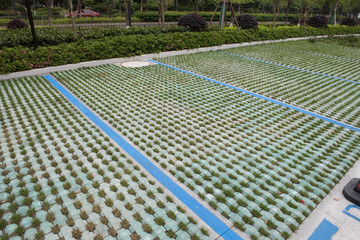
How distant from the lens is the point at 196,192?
11.6ft

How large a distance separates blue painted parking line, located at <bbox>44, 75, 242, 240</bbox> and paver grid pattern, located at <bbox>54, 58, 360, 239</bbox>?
15 cm

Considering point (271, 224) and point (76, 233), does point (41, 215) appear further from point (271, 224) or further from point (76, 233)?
point (271, 224)

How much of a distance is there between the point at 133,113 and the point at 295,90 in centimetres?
568

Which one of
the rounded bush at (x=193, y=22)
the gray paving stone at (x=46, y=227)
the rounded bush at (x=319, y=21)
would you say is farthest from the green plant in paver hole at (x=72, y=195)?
the rounded bush at (x=319, y=21)

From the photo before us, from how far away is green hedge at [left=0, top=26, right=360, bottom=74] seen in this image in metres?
7.81

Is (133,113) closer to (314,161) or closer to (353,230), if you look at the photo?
(314,161)

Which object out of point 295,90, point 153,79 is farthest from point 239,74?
point 153,79

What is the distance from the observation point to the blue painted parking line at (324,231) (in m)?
2.93

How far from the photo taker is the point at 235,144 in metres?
4.80

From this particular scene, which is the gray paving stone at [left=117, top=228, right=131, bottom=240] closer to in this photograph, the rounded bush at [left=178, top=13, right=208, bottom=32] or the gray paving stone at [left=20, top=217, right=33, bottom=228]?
the gray paving stone at [left=20, top=217, right=33, bottom=228]

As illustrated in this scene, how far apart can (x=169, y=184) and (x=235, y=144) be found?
1.80 meters

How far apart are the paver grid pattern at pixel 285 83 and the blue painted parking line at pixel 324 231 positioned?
13.1ft

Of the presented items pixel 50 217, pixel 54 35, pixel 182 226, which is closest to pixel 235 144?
pixel 182 226

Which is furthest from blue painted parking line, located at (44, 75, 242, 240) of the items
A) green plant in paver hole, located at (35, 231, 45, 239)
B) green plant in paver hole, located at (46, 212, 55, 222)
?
green plant in paver hole, located at (35, 231, 45, 239)
